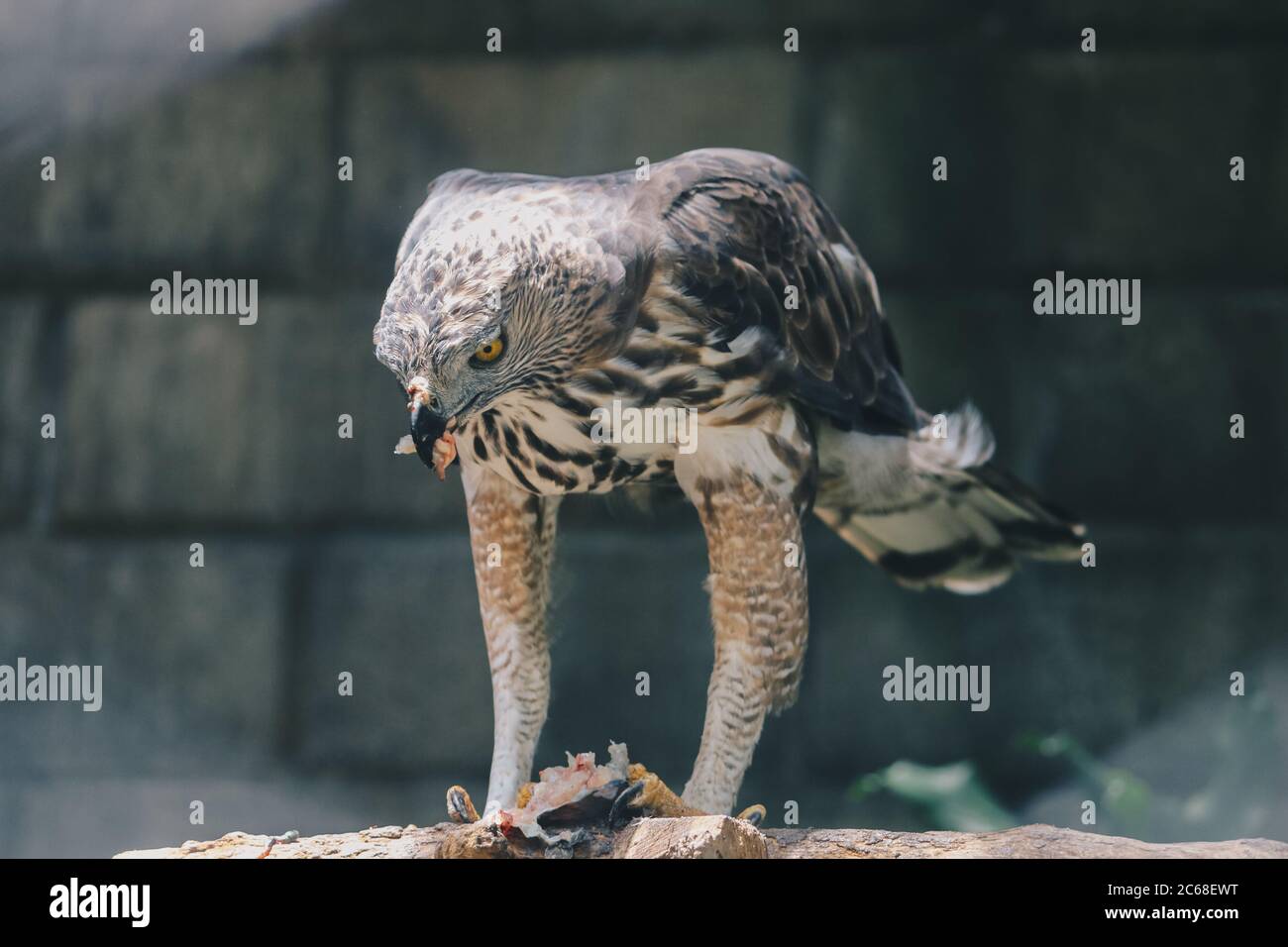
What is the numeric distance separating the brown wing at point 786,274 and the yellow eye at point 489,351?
0.56m

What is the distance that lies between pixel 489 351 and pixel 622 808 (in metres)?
0.85

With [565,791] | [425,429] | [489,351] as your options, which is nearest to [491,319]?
[489,351]

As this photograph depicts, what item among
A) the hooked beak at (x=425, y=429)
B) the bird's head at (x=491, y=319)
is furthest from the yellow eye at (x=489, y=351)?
the hooked beak at (x=425, y=429)

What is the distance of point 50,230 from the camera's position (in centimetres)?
473

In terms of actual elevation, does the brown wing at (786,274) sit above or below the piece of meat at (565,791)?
above

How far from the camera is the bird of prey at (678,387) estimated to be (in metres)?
2.56

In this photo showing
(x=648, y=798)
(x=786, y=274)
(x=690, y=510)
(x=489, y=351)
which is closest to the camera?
(x=489, y=351)

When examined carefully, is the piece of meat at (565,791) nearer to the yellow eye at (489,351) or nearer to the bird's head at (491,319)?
the bird's head at (491,319)

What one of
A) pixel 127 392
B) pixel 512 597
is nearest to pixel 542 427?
pixel 512 597

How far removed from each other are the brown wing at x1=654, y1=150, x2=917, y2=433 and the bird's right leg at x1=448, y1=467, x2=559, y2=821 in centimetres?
65

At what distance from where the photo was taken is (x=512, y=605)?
3.26 meters

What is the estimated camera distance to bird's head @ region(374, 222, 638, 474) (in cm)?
240

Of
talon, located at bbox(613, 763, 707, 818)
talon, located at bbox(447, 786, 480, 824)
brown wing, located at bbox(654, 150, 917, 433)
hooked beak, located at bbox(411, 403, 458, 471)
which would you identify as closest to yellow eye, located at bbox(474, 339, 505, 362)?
hooked beak, located at bbox(411, 403, 458, 471)

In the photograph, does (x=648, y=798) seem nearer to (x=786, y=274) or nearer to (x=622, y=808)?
(x=622, y=808)
